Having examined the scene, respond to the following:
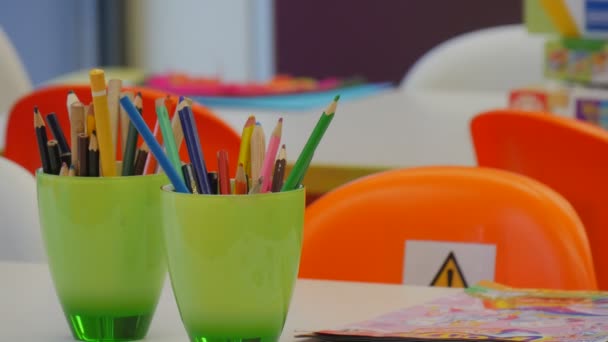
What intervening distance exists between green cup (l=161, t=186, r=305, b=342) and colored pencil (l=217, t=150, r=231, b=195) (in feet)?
0.09

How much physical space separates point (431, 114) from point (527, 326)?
1.57 meters

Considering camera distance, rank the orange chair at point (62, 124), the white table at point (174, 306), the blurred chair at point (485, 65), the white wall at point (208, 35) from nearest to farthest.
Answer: the white table at point (174, 306) → the orange chair at point (62, 124) → the blurred chair at point (485, 65) → the white wall at point (208, 35)

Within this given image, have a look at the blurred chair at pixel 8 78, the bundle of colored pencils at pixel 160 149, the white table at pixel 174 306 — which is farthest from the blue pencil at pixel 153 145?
the blurred chair at pixel 8 78

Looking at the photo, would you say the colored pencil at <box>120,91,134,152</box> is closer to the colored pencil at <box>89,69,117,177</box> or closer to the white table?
the colored pencil at <box>89,69,117,177</box>

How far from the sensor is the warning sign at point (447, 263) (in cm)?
110

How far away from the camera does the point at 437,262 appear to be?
1.12 meters

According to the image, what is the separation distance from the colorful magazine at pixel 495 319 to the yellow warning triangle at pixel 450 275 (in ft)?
0.64

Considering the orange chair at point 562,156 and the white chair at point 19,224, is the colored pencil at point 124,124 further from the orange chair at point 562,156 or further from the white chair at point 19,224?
the orange chair at point 562,156

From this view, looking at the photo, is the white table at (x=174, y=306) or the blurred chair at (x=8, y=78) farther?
the blurred chair at (x=8, y=78)

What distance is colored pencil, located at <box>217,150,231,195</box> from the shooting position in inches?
27.9

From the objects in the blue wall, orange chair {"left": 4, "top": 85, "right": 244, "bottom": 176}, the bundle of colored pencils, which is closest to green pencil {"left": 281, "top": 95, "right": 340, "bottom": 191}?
the bundle of colored pencils

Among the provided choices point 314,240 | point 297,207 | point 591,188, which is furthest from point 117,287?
point 591,188

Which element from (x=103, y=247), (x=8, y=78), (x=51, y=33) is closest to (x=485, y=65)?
(x=8, y=78)

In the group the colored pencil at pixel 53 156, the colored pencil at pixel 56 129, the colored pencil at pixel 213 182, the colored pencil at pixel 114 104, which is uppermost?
the colored pencil at pixel 114 104
